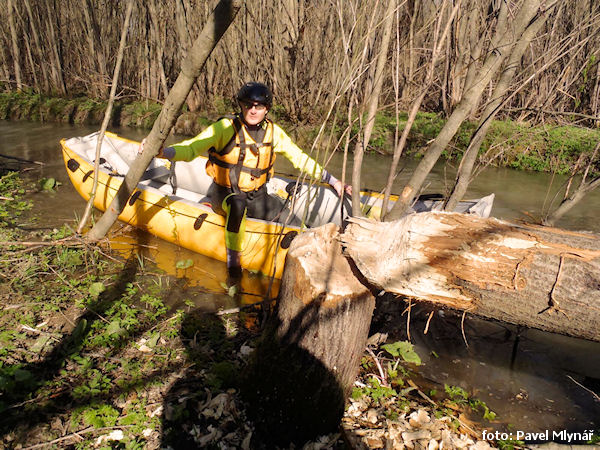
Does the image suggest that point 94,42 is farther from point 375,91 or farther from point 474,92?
point 474,92

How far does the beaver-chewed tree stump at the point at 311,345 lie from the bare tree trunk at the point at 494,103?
117 centimetres

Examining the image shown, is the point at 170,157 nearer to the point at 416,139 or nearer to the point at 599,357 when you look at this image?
the point at 599,357

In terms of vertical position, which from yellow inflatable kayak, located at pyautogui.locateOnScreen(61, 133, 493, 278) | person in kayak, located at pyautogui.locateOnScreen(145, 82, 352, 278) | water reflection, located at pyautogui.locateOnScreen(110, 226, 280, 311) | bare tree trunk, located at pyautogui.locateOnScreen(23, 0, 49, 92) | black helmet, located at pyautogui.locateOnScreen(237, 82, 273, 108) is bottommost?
water reflection, located at pyautogui.locateOnScreen(110, 226, 280, 311)

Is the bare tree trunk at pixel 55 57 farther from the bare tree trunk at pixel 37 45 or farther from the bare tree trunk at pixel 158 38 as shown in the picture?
the bare tree trunk at pixel 158 38

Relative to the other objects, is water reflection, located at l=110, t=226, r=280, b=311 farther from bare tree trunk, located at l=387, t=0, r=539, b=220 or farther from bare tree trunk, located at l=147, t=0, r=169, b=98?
bare tree trunk, located at l=147, t=0, r=169, b=98

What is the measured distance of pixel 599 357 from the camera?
330cm

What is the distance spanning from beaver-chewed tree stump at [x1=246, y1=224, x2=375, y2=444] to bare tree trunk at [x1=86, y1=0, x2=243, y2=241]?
1329mm

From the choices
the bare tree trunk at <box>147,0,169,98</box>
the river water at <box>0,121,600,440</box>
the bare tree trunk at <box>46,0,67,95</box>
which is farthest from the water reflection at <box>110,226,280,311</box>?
the bare tree trunk at <box>46,0,67,95</box>

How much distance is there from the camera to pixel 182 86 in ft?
8.34

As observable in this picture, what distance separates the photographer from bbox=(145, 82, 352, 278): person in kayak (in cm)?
378

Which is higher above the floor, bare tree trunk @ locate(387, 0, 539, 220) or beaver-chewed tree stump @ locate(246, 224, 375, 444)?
bare tree trunk @ locate(387, 0, 539, 220)

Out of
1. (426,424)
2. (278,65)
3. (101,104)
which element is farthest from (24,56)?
(426,424)

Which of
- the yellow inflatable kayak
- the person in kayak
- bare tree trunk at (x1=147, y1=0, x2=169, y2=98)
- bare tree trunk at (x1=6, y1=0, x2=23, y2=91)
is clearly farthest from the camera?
bare tree trunk at (x1=6, y1=0, x2=23, y2=91)

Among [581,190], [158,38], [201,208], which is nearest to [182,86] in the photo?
[201,208]
